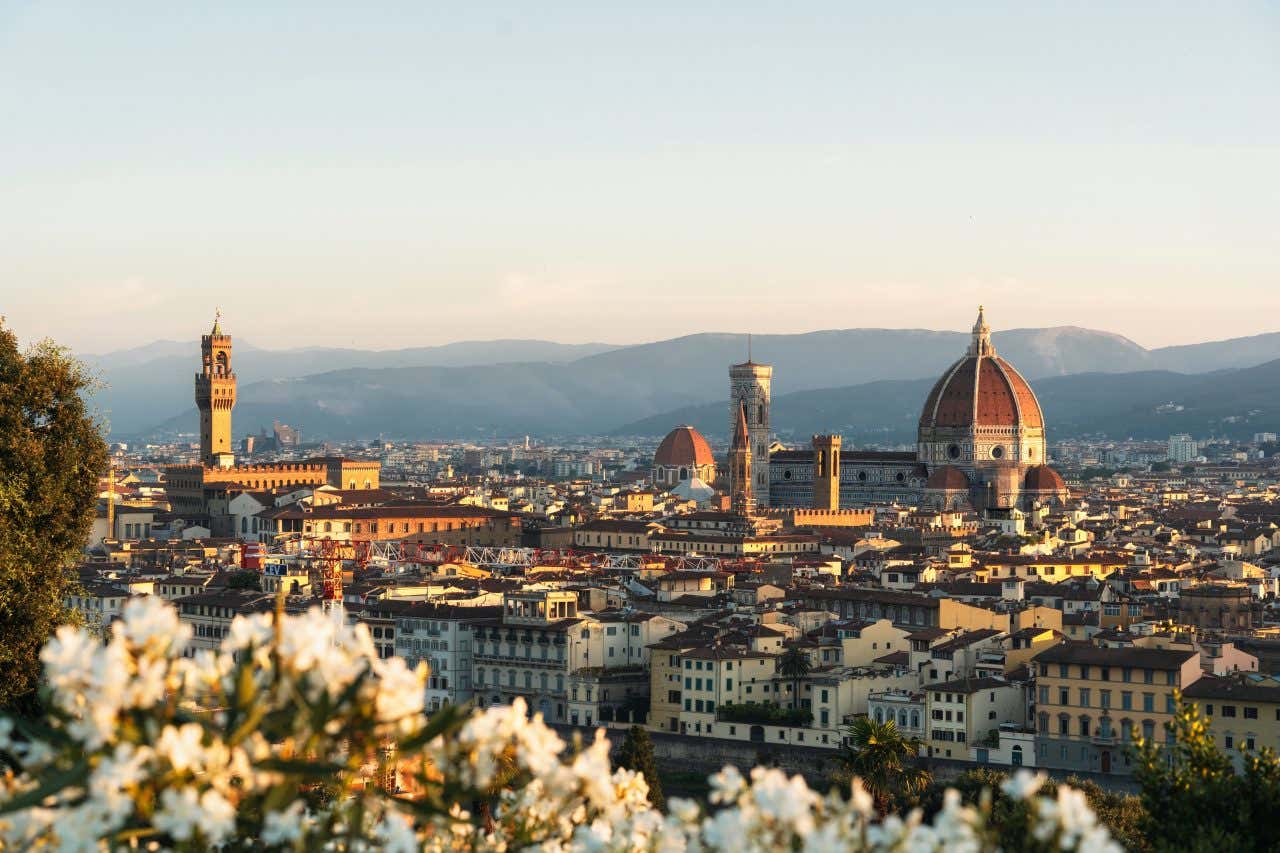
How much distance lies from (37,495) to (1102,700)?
25.3 metres

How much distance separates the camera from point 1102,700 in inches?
1793

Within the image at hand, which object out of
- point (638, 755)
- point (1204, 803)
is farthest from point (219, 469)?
point (1204, 803)

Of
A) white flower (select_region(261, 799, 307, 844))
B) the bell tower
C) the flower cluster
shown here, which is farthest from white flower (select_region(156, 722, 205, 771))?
the bell tower

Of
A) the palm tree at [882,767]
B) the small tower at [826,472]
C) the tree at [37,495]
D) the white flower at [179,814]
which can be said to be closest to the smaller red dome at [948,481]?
the small tower at [826,472]

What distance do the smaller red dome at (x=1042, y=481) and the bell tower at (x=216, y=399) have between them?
49029mm

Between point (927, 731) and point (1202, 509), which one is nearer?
point (927, 731)

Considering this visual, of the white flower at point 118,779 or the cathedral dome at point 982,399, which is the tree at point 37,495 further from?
the cathedral dome at point 982,399

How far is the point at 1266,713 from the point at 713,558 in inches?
1909

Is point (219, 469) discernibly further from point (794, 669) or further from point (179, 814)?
point (179, 814)

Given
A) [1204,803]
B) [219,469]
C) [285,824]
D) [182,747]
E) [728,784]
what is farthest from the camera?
[219,469]

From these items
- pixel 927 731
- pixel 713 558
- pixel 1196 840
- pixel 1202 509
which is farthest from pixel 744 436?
pixel 1196 840

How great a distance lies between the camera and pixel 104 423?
100 ft

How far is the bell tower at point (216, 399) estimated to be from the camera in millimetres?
129750

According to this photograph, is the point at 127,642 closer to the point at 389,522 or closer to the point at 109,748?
the point at 109,748
